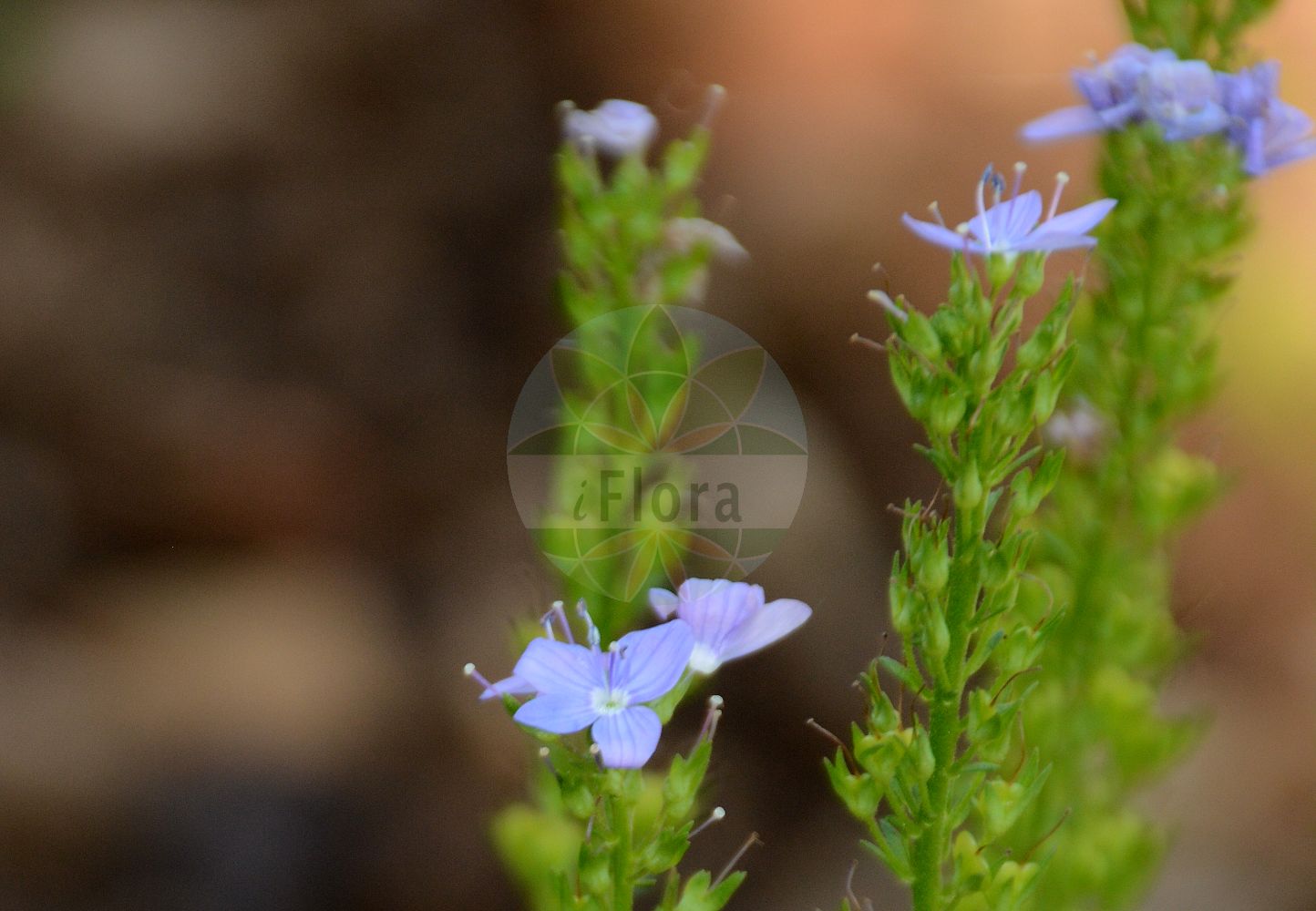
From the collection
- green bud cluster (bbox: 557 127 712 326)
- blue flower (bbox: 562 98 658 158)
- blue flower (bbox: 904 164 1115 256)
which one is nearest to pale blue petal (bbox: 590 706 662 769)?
blue flower (bbox: 904 164 1115 256)

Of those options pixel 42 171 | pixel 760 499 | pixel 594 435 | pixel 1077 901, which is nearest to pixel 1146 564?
pixel 1077 901

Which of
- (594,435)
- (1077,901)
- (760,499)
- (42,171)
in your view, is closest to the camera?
(594,435)

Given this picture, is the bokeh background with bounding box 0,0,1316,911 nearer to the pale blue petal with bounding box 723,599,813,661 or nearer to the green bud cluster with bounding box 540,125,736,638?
the green bud cluster with bounding box 540,125,736,638

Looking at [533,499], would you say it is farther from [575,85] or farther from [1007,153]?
[1007,153]

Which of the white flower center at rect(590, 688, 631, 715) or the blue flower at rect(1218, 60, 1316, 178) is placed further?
the blue flower at rect(1218, 60, 1316, 178)

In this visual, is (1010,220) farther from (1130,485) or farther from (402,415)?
(402,415)

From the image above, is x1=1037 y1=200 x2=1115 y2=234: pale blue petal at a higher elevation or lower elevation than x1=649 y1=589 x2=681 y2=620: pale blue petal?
higher

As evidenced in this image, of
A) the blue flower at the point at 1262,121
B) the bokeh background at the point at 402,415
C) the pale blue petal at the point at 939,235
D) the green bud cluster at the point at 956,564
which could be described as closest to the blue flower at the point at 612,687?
the green bud cluster at the point at 956,564
